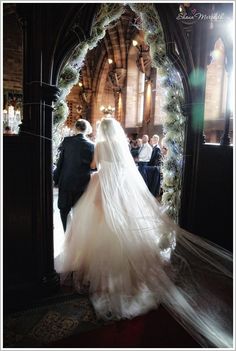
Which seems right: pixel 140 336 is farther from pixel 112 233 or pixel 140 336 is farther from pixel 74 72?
pixel 74 72

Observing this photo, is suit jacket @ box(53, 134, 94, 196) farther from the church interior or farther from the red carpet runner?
the red carpet runner

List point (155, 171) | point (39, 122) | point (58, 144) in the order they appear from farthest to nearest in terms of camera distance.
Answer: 1. point (155, 171)
2. point (58, 144)
3. point (39, 122)

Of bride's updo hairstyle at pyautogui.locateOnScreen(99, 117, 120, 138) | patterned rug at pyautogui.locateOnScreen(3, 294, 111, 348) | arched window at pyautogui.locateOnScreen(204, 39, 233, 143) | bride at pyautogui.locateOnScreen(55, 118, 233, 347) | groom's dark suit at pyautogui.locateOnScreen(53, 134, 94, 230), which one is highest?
arched window at pyautogui.locateOnScreen(204, 39, 233, 143)

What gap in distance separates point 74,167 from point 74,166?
0.01 m

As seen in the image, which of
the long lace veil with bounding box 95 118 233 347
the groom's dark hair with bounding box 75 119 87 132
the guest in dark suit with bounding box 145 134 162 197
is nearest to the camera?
the long lace veil with bounding box 95 118 233 347

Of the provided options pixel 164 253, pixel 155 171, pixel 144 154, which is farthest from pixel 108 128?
pixel 144 154

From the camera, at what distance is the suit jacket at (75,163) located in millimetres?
3545

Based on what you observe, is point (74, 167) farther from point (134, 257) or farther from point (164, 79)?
point (164, 79)

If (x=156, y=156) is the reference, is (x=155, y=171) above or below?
below

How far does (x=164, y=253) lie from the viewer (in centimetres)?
362

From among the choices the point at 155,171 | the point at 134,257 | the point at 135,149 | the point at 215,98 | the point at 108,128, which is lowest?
the point at 134,257

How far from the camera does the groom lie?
3.55 meters

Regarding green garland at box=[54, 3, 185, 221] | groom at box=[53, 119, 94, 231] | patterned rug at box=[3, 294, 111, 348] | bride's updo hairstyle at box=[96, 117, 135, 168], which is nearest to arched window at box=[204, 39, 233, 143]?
green garland at box=[54, 3, 185, 221]

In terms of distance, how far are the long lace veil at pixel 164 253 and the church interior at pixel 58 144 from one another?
0.67 feet
